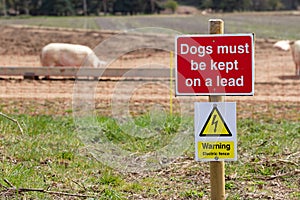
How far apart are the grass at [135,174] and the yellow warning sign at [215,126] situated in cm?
132

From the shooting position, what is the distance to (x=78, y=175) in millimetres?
6969

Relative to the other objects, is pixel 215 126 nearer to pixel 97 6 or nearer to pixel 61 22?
pixel 61 22

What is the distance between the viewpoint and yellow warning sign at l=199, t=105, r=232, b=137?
5043mm

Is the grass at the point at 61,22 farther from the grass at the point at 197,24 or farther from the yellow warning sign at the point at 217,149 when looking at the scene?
the yellow warning sign at the point at 217,149

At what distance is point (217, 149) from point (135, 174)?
2.23 m

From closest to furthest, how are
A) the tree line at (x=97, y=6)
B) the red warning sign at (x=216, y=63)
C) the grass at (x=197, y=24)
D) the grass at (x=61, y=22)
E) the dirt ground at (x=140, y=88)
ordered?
the red warning sign at (x=216, y=63) → the dirt ground at (x=140, y=88) → the grass at (x=197, y=24) → the grass at (x=61, y=22) → the tree line at (x=97, y=6)

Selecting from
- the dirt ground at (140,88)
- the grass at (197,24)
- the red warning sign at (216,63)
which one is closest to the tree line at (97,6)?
the grass at (197,24)

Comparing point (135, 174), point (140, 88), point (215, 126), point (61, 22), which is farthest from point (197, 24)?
point (215, 126)

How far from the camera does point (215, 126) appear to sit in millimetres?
5055

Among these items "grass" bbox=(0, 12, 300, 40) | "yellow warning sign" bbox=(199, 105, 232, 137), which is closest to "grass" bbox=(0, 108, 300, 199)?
"yellow warning sign" bbox=(199, 105, 232, 137)

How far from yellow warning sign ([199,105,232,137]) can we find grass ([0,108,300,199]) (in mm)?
1324

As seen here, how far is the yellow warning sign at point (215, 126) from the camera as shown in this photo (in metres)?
5.04

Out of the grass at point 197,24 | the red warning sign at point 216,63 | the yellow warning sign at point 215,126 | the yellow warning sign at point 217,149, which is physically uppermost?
the grass at point 197,24

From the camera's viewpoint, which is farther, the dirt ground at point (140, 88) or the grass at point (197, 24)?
the grass at point (197, 24)
